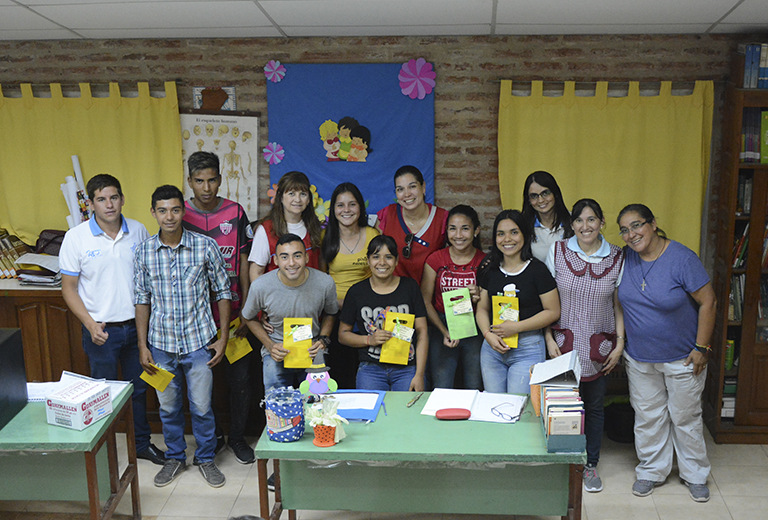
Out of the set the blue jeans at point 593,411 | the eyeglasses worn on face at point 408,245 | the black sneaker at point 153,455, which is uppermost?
the eyeglasses worn on face at point 408,245

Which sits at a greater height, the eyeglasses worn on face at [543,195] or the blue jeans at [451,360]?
the eyeglasses worn on face at [543,195]

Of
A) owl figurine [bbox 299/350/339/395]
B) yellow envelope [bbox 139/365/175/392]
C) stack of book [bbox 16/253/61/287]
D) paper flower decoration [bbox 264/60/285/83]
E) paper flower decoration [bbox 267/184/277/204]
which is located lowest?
yellow envelope [bbox 139/365/175/392]

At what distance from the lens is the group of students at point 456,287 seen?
11.5 feet

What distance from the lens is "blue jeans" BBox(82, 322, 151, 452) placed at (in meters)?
3.84

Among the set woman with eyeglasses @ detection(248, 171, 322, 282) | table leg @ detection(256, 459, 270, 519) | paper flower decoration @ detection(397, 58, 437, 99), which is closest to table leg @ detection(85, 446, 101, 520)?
table leg @ detection(256, 459, 270, 519)

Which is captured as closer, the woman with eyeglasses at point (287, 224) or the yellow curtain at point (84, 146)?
the woman with eyeglasses at point (287, 224)

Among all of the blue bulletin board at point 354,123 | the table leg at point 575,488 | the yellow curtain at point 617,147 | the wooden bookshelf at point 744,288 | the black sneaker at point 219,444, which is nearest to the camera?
the table leg at point 575,488

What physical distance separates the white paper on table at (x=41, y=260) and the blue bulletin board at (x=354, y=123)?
1.57 m

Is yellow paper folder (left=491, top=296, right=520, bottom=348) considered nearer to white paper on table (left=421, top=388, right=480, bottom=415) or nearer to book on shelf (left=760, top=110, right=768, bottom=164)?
white paper on table (left=421, top=388, right=480, bottom=415)

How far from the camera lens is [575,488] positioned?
9.14ft

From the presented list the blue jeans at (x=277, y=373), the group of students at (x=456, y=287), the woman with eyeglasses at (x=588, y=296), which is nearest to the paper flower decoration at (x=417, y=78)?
the group of students at (x=456, y=287)

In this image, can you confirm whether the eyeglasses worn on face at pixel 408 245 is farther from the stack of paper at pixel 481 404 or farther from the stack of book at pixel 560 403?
the stack of book at pixel 560 403

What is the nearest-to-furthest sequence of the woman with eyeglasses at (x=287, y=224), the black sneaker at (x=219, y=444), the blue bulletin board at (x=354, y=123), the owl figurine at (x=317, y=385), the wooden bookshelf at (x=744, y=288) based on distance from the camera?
the owl figurine at (x=317, y=385) < the woman with eyeglasses at (x=287, y=224) < the wooden bookshelf at (x=744, y=288) < the black sneaker at (x=219, y=444) < the blue bulletin board at (x=354, y=123)

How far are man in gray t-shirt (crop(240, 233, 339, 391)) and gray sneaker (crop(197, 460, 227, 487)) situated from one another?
24.1 inches
